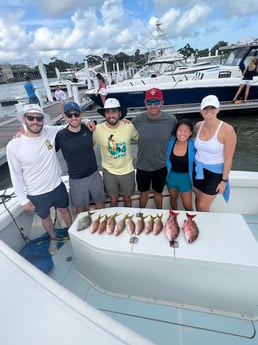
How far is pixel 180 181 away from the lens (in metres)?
2.11

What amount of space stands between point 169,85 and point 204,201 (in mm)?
7596

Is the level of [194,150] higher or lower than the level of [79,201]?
higher

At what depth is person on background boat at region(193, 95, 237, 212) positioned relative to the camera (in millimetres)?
1766

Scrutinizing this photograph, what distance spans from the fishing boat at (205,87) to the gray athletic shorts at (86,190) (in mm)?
7320

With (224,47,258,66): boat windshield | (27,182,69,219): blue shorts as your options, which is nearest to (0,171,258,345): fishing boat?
(27,182,69,219): blue shorts

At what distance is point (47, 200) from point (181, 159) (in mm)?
1397

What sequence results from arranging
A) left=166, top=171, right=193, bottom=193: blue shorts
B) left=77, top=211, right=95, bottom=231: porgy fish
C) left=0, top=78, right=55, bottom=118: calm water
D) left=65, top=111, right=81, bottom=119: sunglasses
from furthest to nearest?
left=0, top=78, right=55, bottom=118: calm water → left=166, top=171, right=193, bottom=193: blue shorts → left=65, top=111, right=81, bottom=119: sunglasses → left=77, top=211, right=95, bottom=231: porgy fish

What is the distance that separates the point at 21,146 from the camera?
1.89m

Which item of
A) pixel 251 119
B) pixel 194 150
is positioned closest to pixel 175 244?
pixel 194 150

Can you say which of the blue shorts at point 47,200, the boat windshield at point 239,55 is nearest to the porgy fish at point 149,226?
the blue shorts at point 47,200

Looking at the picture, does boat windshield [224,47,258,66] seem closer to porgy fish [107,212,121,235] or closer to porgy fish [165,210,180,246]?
porgy fish [165,210,180,246]

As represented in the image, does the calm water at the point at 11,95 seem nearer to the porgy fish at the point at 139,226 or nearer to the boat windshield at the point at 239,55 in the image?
the boat windshield at the point at 239,55

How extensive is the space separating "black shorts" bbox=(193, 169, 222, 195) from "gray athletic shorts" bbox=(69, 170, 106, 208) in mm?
997

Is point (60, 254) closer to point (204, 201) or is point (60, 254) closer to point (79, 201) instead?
point (79, 201)
